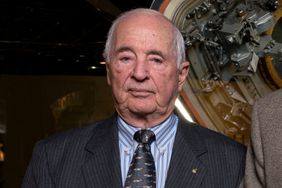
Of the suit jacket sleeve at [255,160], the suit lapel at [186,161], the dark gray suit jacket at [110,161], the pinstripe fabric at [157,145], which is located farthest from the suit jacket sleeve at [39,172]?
the suit jacket sleeve at [255,160]

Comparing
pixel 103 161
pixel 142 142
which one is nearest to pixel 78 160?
pixel 103 161

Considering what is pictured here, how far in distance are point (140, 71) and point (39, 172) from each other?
0.44m

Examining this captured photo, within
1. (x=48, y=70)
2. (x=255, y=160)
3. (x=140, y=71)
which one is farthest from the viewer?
(x=48, y=70)

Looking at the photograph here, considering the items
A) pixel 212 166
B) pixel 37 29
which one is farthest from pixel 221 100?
pixel 37 29

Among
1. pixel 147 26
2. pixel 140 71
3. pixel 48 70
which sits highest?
pixel 48 70

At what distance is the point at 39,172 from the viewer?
155cm

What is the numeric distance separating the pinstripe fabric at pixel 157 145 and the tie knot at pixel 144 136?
1 centimetres

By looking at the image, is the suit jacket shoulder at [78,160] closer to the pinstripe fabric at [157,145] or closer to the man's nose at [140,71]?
the pinstripe fabric at [157,145]

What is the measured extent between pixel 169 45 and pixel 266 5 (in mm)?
700

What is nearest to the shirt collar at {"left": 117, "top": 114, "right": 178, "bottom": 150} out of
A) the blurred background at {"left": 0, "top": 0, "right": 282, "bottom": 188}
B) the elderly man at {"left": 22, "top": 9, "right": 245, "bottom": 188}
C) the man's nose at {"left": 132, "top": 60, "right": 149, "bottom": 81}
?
the elderly man at {"left": 22, "top": 9, "right": 245, "bottom": 188}

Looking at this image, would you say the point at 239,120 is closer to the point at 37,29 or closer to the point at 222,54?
the point at 222,54

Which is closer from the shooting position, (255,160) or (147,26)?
(255,160)

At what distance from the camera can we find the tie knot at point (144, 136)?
1521 millimetres

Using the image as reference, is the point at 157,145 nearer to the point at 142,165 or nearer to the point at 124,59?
the point at 142,165
